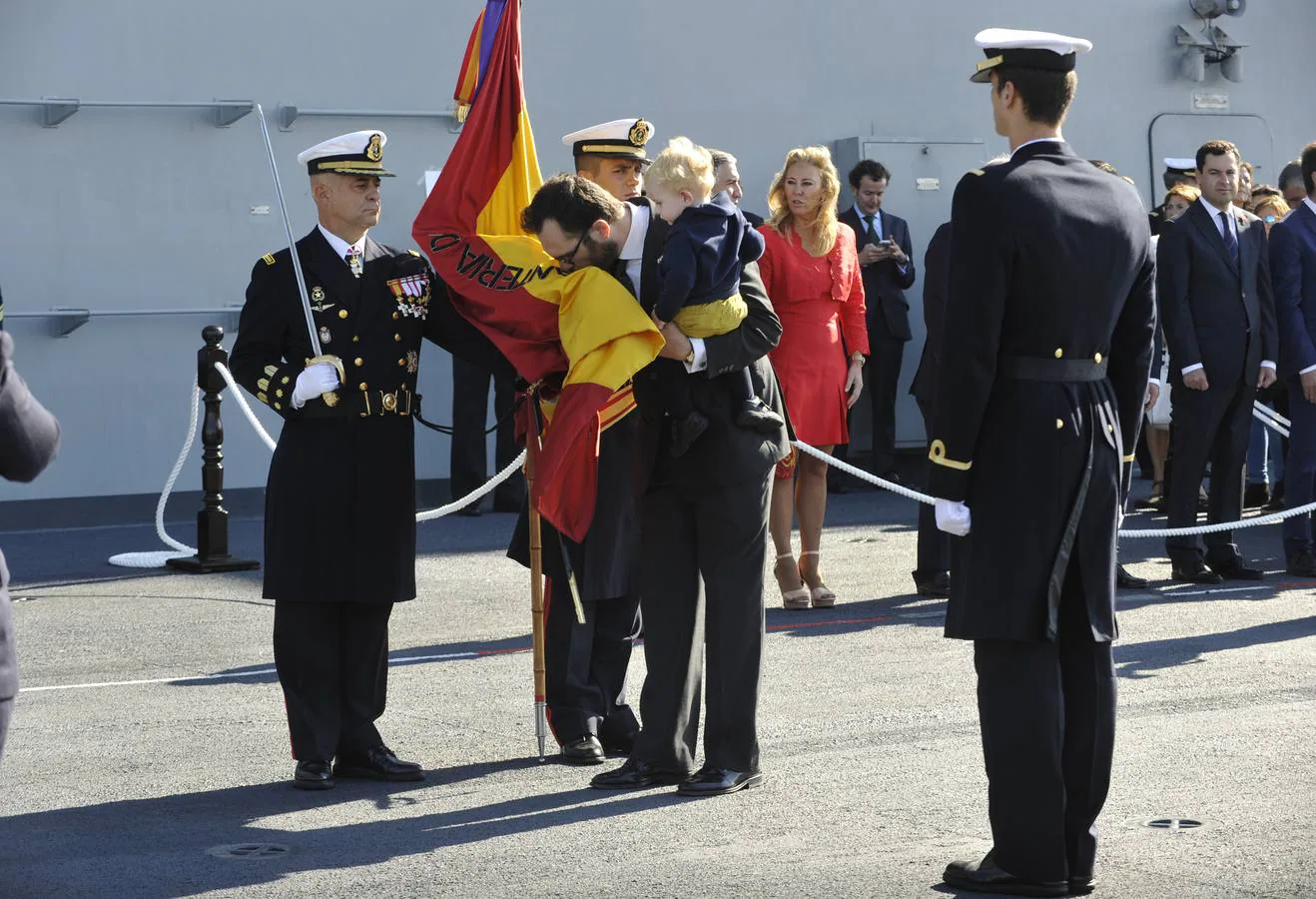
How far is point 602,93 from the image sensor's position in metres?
15.0

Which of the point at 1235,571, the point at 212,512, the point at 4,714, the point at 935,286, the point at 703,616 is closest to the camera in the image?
the point at 4,714

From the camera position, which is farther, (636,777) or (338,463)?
(338,463)

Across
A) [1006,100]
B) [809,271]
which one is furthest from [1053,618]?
[809,271]

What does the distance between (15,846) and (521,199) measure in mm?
2591

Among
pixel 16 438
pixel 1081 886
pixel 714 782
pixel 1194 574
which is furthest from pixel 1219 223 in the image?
pixel 16 438

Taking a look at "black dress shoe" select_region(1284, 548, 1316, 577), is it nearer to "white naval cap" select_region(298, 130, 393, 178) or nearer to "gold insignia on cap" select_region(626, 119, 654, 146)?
"gold insignia on cap" select_region(626, 119, 654, 146)

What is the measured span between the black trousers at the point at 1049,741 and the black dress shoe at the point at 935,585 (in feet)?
15.6

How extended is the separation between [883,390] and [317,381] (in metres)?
9.56

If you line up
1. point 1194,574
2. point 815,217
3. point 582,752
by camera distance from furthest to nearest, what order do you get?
point 1194,574, point 815,217, point 582,752

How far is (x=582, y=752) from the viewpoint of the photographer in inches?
242

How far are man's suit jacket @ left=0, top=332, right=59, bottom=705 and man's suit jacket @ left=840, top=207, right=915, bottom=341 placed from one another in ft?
37.3

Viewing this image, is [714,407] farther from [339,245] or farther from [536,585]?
[339,245]

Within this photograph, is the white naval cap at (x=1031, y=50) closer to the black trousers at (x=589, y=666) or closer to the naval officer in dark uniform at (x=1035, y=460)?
the naval officer in dark uniform at (x=1035, y=460)

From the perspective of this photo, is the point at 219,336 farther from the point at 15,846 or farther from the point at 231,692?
the point at 15,846
